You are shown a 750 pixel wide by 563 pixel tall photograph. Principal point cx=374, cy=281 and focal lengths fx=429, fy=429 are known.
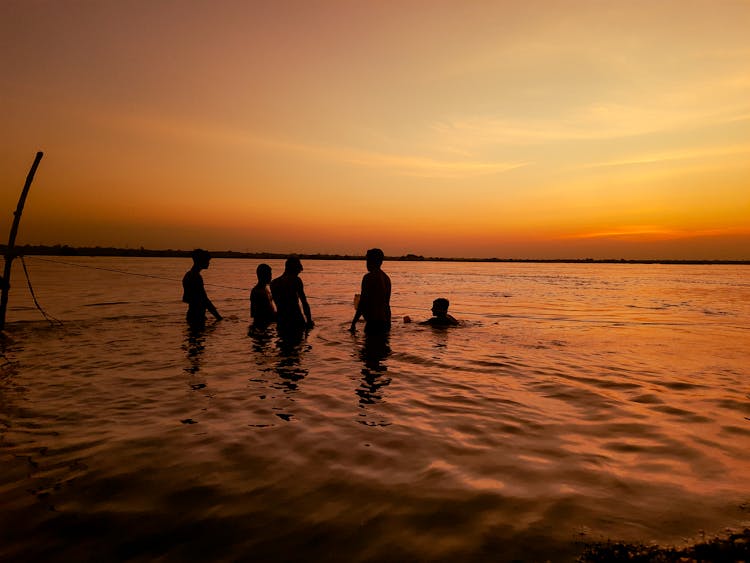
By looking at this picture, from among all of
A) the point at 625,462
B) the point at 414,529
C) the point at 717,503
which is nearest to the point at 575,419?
the point at 625,462

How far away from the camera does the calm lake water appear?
330 centimetres

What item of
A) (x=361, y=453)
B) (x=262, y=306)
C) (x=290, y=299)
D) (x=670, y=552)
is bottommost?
(x=361, y=453)

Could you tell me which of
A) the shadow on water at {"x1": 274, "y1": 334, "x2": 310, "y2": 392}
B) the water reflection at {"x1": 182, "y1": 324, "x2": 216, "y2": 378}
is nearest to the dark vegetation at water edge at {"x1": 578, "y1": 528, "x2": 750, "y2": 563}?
the shadow on water at {"x1": 274, "y1": 334, "x2": 310, "y2": 392}

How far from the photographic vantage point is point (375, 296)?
1278cm

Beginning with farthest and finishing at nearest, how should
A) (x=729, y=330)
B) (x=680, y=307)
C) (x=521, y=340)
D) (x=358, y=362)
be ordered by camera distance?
(x=680, y=307)
(x=729, y=330)
(x=521, y=340)
(x=358, y=362)

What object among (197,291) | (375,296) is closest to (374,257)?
(375,296)

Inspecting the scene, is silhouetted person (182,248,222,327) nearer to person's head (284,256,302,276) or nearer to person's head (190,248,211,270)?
person's head (190,248,211,270)

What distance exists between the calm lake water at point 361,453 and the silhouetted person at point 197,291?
11.0ft

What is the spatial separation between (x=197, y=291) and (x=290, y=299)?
3.76 metres

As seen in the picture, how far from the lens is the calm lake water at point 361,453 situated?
10.8 ft

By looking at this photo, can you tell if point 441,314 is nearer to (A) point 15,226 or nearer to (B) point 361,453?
(B) point 361,453

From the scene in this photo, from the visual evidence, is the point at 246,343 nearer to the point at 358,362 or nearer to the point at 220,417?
the point at 358,362

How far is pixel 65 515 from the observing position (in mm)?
3490

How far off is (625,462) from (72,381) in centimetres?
877
